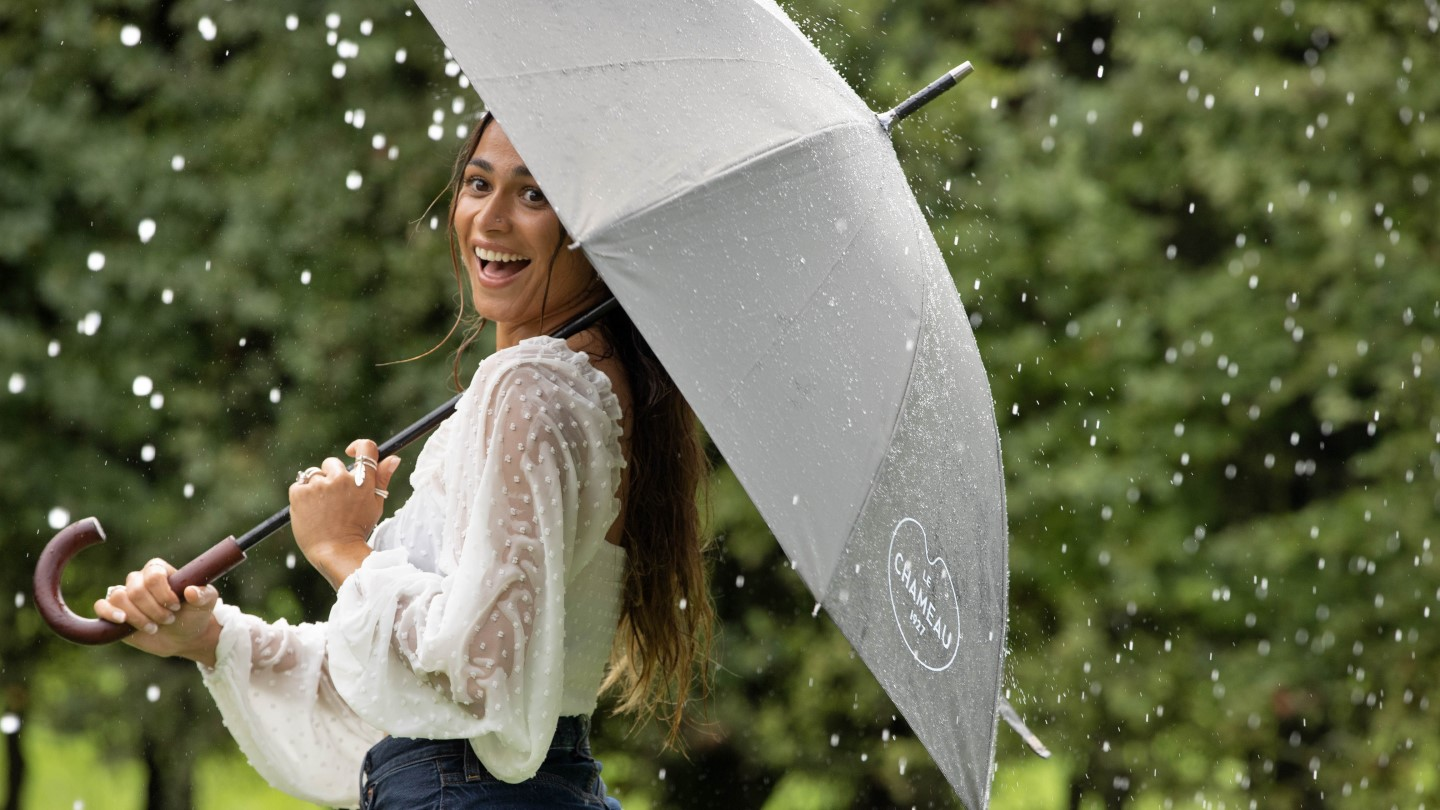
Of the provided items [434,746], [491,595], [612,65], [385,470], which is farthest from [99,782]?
[612,65]

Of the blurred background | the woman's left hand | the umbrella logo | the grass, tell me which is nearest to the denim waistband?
the woman's left hand

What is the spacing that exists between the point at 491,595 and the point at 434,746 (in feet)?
1.02

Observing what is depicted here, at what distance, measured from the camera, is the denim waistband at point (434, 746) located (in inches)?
88.9

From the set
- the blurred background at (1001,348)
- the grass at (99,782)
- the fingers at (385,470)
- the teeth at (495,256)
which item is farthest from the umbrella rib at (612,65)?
the grass at (99,782)

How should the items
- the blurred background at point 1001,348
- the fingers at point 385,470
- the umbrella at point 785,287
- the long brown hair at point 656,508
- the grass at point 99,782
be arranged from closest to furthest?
the umbrella at point 785,287, the long brown hair at point 656,508, the fingers at point 385,470, the blurred background at point 1001,348, the grass at point 99,782

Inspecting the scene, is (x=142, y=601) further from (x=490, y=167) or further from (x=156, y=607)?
(x=490, y=167)

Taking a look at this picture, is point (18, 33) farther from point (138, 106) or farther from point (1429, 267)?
point (1429, 267)

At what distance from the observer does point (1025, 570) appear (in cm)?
695

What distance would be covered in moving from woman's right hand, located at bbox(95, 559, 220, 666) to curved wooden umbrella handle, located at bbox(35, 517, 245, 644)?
13mm

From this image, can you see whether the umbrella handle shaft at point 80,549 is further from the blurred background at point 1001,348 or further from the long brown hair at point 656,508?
the blurred background at point 1001,348

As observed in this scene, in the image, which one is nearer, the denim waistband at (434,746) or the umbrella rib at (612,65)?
the umbrella rib at (612,65)

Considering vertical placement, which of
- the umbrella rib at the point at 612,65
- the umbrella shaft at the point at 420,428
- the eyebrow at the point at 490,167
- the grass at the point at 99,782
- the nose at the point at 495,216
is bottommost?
the grass at the point at 99,782

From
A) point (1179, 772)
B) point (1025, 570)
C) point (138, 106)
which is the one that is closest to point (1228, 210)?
point (1025, 570)

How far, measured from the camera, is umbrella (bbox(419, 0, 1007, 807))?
2006mm
